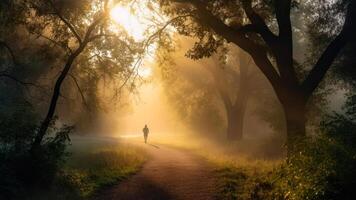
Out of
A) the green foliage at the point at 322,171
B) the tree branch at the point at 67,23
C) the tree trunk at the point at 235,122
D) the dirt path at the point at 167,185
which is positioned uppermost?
the tree branch at the point at 67,23

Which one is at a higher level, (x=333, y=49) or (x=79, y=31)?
(x=79, y=31)

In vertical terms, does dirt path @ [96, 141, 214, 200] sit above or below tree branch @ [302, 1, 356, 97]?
below

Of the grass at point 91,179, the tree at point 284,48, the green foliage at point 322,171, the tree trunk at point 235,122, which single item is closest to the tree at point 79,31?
the grass at point 91,179

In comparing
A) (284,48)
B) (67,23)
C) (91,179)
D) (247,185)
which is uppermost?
(67,23)

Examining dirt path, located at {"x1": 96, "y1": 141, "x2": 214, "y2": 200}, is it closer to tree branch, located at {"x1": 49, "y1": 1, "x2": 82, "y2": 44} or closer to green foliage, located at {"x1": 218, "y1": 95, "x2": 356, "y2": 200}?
green foliage, located at {"x1": 218, "y1": 95, "x2": 356, "y2": 200}

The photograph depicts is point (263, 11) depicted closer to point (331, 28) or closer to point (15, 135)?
point (331, 28)

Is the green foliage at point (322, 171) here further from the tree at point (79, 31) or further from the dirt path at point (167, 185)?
the tree at point (79, 31)

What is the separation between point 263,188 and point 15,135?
7947 millimetres

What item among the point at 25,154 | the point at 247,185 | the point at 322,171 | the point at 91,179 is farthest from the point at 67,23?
the point at 322,171

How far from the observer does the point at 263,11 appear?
66.1 ft

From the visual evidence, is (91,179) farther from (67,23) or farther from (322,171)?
(322,171)

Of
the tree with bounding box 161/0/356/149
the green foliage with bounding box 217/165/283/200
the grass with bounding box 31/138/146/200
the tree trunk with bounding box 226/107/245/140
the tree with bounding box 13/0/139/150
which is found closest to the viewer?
the green foliage with bounding box 217/165/283/200

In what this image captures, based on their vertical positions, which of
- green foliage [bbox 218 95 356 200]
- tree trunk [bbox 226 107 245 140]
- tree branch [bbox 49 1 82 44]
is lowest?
green foliage [bbox 218 95 356 200]

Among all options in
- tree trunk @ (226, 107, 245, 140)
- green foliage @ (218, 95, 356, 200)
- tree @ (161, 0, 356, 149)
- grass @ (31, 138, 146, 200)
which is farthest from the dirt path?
tree trunk @ (226, 107, 245, 140)
